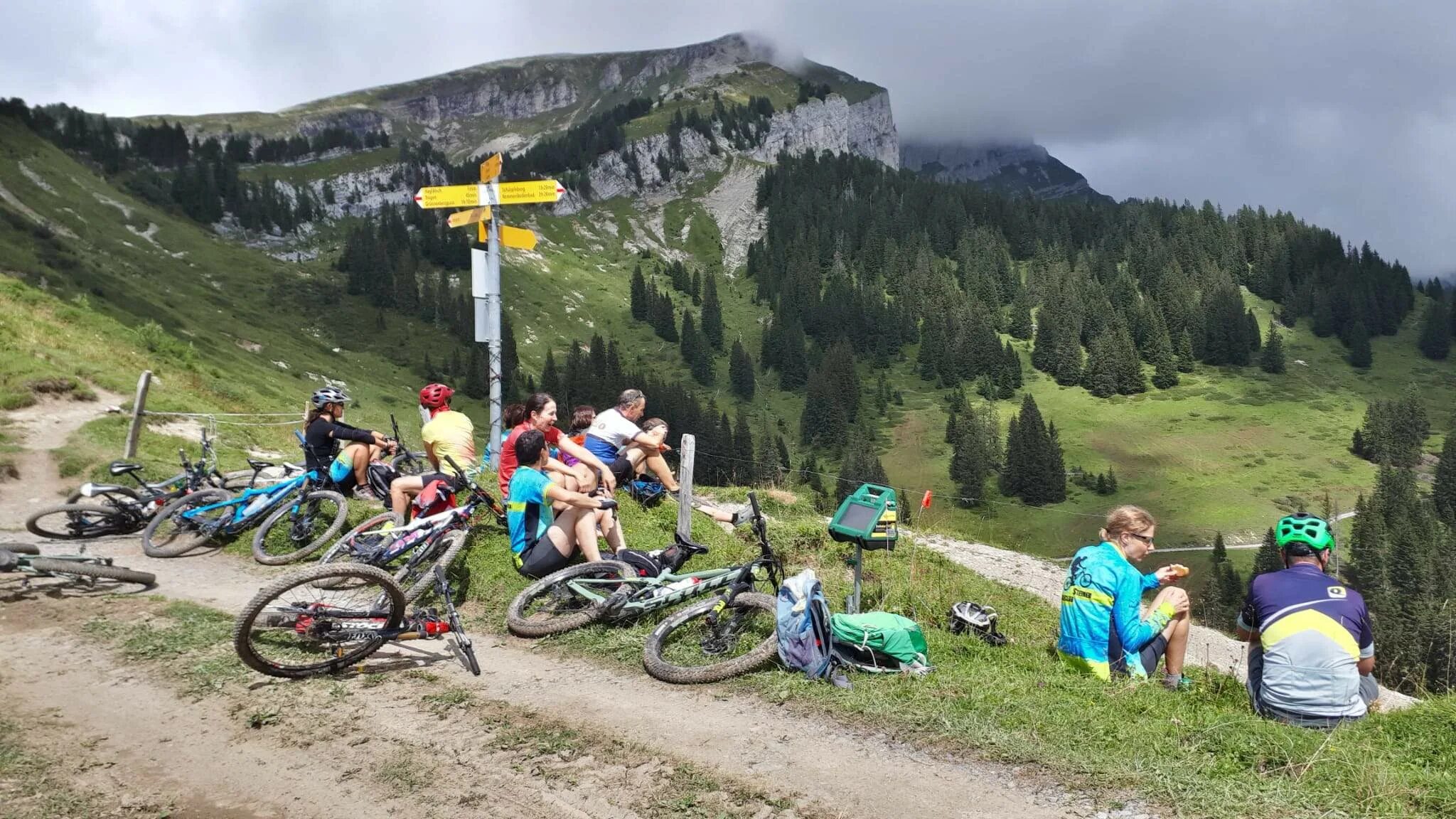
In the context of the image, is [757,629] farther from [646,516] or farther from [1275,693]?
[646,516]

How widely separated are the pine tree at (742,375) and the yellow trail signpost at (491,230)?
17519 cm

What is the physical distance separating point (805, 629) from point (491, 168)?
10.6 meters

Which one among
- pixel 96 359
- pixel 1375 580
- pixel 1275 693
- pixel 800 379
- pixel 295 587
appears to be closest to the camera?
pixel 1275 693

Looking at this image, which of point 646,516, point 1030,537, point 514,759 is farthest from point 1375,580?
point 514,759

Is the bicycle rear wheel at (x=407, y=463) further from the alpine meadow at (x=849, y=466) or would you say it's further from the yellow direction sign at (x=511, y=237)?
the yellow direction sign at (x=511, y=237)

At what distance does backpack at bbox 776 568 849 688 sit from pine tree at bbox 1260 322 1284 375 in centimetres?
22059

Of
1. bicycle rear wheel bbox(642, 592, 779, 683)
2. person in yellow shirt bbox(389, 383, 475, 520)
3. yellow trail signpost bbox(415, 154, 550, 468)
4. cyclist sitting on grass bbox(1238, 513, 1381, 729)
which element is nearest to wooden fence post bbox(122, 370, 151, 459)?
person in yellow shirt bbox(389, 383, 475, 520)

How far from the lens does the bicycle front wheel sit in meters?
12.2

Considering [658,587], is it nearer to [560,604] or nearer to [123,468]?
[560,604]

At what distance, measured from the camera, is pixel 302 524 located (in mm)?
12422

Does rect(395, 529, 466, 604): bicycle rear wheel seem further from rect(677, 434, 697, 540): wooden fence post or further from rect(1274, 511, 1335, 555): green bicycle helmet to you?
rect(1274, 511, 1335, 555): green bicycle helmet

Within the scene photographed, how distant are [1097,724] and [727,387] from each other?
614 ft

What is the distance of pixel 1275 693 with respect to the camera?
642cm

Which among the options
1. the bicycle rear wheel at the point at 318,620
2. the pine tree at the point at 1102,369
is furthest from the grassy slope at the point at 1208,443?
the bicycle rear wheel at the point at 318,620
